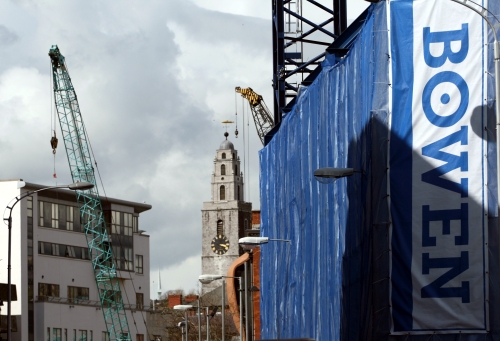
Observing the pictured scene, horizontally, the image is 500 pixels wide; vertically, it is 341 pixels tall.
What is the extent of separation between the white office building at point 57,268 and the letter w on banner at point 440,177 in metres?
89.0

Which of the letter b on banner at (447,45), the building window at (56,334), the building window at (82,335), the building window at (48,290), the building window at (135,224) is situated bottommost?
the building window at (82,335)

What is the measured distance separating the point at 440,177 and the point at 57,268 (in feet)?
332

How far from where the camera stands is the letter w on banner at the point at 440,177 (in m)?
29.0

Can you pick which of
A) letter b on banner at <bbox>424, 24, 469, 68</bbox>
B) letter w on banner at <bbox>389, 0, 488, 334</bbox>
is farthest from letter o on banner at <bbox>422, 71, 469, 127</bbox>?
letter b on banner at <bbox>424, 24, 469, 68</bbox>

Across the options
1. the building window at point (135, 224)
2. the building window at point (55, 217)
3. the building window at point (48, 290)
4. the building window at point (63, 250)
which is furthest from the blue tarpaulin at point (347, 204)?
the building window at point (135, 224)

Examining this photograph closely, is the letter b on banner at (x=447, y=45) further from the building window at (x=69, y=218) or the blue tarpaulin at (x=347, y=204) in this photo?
the building window at (x=69, y=218)

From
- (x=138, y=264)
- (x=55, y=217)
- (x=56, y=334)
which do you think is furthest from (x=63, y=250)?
(x=138, y=264)

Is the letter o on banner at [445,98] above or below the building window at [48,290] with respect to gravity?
above

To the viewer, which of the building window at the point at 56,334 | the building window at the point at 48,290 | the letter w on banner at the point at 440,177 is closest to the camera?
the letter w on banner at the point at 440,177

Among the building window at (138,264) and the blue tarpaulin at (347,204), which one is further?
the building window at (138,264)

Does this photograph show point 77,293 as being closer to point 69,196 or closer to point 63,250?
point 63,250

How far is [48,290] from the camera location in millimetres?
125875

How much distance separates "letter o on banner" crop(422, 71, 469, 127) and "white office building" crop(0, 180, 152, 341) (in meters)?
89.4

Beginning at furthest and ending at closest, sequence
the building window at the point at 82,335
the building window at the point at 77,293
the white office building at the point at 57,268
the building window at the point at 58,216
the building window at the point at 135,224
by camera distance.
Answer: the building window at the point at 135,224, the building window at the point at 82,335, the building window at the point at 77,293, the building window at the point at 58,216, the white office building at the point at 57,268
